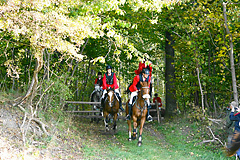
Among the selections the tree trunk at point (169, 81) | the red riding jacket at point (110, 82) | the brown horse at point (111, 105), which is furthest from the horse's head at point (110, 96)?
the tree trunk at point (169, 81)

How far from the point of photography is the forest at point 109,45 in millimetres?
7227

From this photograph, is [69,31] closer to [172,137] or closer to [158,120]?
[172,137]

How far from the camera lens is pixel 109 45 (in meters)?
9.34

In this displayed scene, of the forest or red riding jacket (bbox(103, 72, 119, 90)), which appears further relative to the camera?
red riding jacket (bbox(103, 72, 119, 90))

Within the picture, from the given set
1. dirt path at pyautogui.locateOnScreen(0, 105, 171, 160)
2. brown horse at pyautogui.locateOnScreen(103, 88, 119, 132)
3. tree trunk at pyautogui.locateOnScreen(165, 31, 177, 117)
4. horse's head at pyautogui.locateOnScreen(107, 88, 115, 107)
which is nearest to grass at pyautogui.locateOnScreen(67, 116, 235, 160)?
dirt path at pyautogui.locateOnScreen(0, 105, 171, 160)

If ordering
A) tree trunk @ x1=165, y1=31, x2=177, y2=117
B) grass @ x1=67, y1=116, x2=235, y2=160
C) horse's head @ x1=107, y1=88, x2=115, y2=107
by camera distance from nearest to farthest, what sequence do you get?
1. grass @ x1=67, y1=116, x2=235, y2=160
2. horse's head @ x1=107, y1=88, x2=115, y2=107
3. tree trunk @ x1=165, y1=31, x2=177, y2=117

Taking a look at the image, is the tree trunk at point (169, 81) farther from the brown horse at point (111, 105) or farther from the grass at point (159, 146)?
the brown horse at point (111, 105)

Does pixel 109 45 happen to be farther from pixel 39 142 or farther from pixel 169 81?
pixel 169 81

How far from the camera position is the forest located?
285 inches

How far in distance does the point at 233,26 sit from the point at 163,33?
6593 millimetres

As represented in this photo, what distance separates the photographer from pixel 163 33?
16453 millimetres

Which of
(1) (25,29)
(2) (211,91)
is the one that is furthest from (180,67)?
(1) (25,29)

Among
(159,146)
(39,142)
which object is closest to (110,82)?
(159,146)

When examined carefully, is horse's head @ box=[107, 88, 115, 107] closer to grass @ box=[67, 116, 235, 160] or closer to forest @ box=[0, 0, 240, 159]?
forest @ box=[0, 0, 240, 159]
